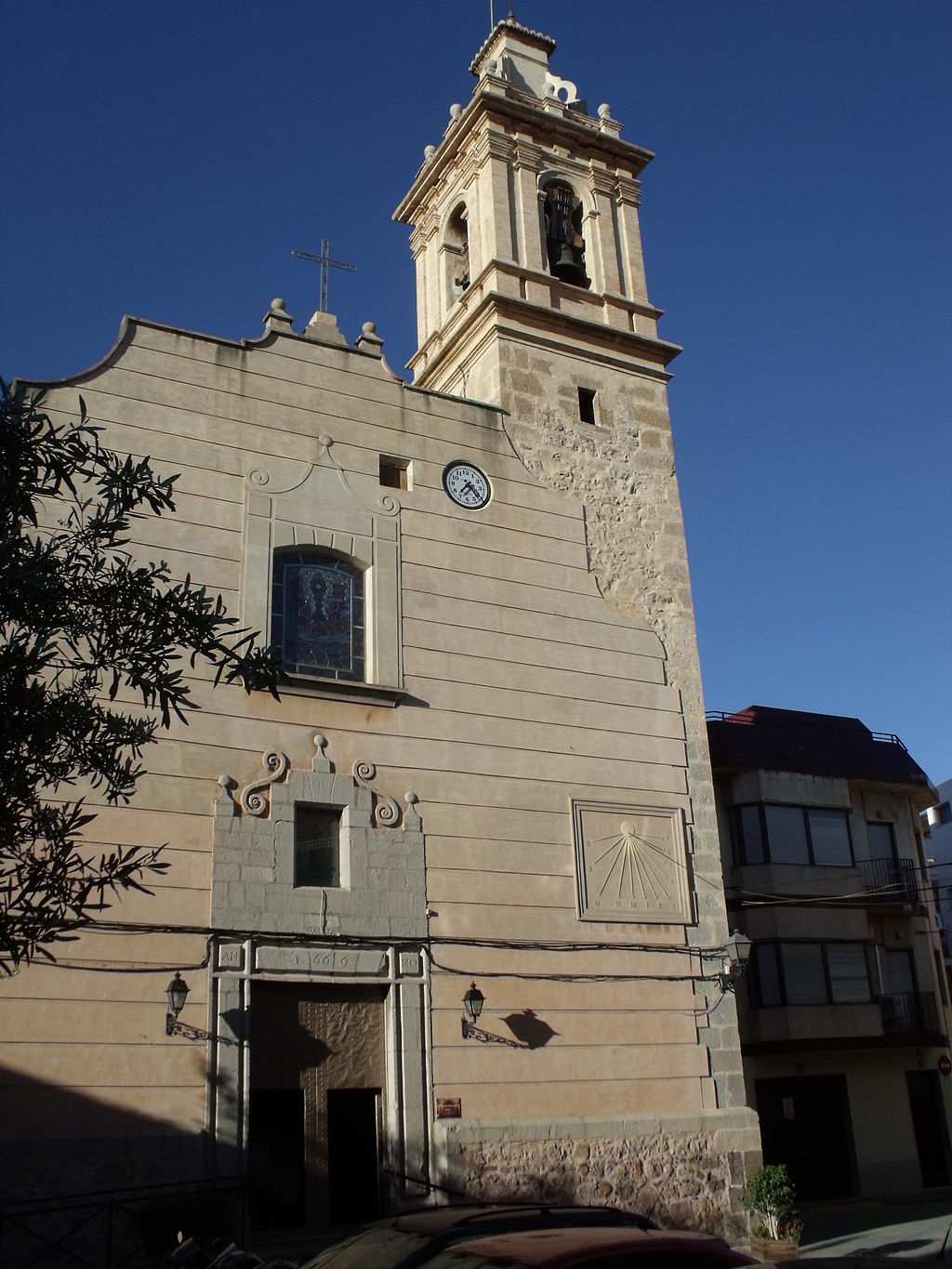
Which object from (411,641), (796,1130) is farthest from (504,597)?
(796,1130)

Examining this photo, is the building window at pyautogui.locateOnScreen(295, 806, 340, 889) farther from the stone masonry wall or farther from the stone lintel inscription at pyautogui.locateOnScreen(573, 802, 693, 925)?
the stone masonry wall

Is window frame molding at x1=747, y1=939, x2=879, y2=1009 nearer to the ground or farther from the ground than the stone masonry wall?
nearer to the ground

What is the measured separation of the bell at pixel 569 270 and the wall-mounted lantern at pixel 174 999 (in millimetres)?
12459

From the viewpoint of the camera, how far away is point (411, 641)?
50.2ft

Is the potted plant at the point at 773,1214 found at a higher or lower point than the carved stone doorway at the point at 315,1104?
lower

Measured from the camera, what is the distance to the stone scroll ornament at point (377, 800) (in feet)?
46.6

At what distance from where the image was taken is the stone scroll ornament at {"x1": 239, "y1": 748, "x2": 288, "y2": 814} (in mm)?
13500

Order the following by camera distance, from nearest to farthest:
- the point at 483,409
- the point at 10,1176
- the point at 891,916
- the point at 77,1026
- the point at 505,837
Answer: the point at 10,1176 → the point at 77,1026 → the point at 505,837 → the point at 483,409 → the point at 891,916

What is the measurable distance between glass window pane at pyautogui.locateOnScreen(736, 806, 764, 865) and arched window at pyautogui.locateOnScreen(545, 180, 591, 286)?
10528 millimetres

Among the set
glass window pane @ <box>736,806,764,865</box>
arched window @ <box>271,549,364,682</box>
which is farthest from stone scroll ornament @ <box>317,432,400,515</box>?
glass window pane @ <box>736,806,764,865</box>

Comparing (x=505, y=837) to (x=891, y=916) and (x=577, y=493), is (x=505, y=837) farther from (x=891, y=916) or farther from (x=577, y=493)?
(x=891, y=916)

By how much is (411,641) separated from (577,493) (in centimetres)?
384

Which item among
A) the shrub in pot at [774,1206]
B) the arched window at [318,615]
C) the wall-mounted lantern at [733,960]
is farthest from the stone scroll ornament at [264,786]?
the shrub in pot at [774,1206]

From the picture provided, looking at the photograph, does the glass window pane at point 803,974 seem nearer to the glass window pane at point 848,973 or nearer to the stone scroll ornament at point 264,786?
the glass window pane at point 848,973
